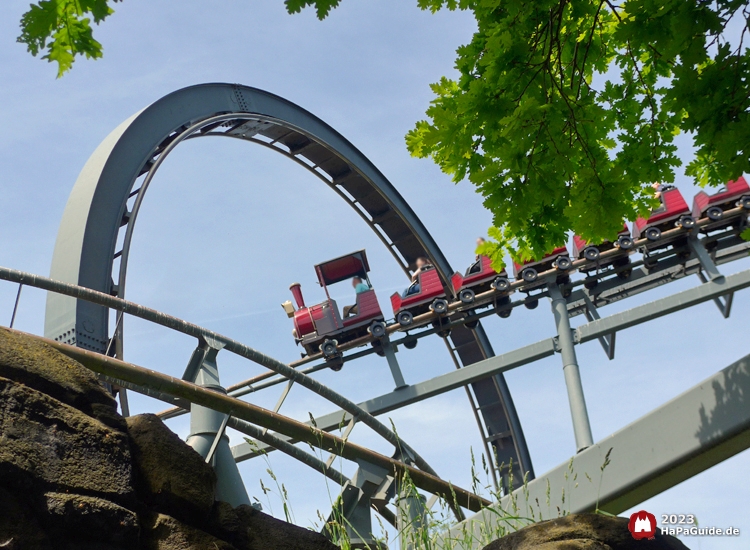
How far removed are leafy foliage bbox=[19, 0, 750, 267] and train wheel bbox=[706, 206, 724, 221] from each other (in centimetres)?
1026

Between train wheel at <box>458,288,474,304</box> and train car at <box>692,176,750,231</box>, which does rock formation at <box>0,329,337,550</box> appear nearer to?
train wheel at <box>458,288,474,304</box>

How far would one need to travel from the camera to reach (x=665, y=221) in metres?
14.3

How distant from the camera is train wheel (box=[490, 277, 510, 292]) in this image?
14312 mm

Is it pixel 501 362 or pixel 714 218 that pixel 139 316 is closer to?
pixel 501 362

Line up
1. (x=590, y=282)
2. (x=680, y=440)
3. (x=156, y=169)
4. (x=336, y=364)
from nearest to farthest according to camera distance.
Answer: (x=680, y=440) < (x=156, y=169) < (x=590, y=282) < (x=336, y=364)

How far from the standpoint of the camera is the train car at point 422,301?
1475cm

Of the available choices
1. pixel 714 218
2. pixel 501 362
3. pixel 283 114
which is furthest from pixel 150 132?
pixel 714 218

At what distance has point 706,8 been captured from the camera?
329cm

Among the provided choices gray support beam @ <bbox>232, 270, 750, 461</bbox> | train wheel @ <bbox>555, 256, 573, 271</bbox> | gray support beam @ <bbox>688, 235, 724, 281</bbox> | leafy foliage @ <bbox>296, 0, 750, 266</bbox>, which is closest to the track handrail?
leafy foliage @ <bbox>296, 0, 750, 266</bbox>

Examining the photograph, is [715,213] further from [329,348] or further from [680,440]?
[680,440]

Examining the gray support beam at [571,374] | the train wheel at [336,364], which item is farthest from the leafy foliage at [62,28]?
the train wheel at [336,364]

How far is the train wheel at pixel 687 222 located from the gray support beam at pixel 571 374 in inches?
107

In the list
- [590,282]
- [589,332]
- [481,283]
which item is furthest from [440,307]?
[589,332]

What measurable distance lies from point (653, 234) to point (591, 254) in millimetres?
1270
